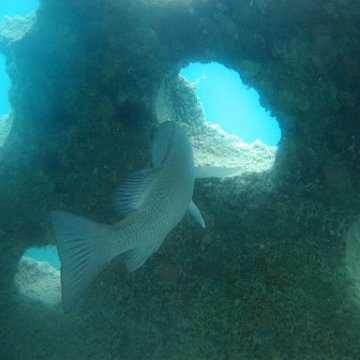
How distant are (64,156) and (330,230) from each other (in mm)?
3628

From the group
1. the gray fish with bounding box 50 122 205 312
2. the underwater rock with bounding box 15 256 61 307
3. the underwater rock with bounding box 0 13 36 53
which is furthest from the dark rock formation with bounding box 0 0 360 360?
the gray fish with bounding box 50 122 205 312

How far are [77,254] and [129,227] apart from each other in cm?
44

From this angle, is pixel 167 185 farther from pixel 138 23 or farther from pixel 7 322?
pixel 7 322

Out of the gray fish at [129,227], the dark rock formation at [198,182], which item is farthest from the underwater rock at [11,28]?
the gray fish at [129,227]

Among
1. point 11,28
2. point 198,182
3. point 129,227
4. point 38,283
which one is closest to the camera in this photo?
point 129,227

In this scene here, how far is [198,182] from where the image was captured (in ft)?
12.8

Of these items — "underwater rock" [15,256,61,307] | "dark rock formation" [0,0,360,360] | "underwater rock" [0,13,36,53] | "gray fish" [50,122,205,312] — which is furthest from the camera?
"underwater rock" [0,13,36,53]

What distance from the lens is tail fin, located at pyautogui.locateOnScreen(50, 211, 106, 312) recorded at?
2.19m

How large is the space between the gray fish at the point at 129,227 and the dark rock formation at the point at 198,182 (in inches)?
65.6

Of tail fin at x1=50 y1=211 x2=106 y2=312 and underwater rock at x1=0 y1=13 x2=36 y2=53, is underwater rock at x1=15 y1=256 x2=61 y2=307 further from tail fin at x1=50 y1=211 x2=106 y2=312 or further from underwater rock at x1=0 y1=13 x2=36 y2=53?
underwater rock at x1=0 y1=13 x2=36 y2=53

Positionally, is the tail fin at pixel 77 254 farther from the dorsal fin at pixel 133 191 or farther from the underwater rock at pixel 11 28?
the underwater rock at pixel 11 28

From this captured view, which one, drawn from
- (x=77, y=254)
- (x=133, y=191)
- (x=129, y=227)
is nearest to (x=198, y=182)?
(x=133, y=191)

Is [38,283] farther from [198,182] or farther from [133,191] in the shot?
[133,191]

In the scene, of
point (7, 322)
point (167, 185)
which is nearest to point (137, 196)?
point (167, 185)
